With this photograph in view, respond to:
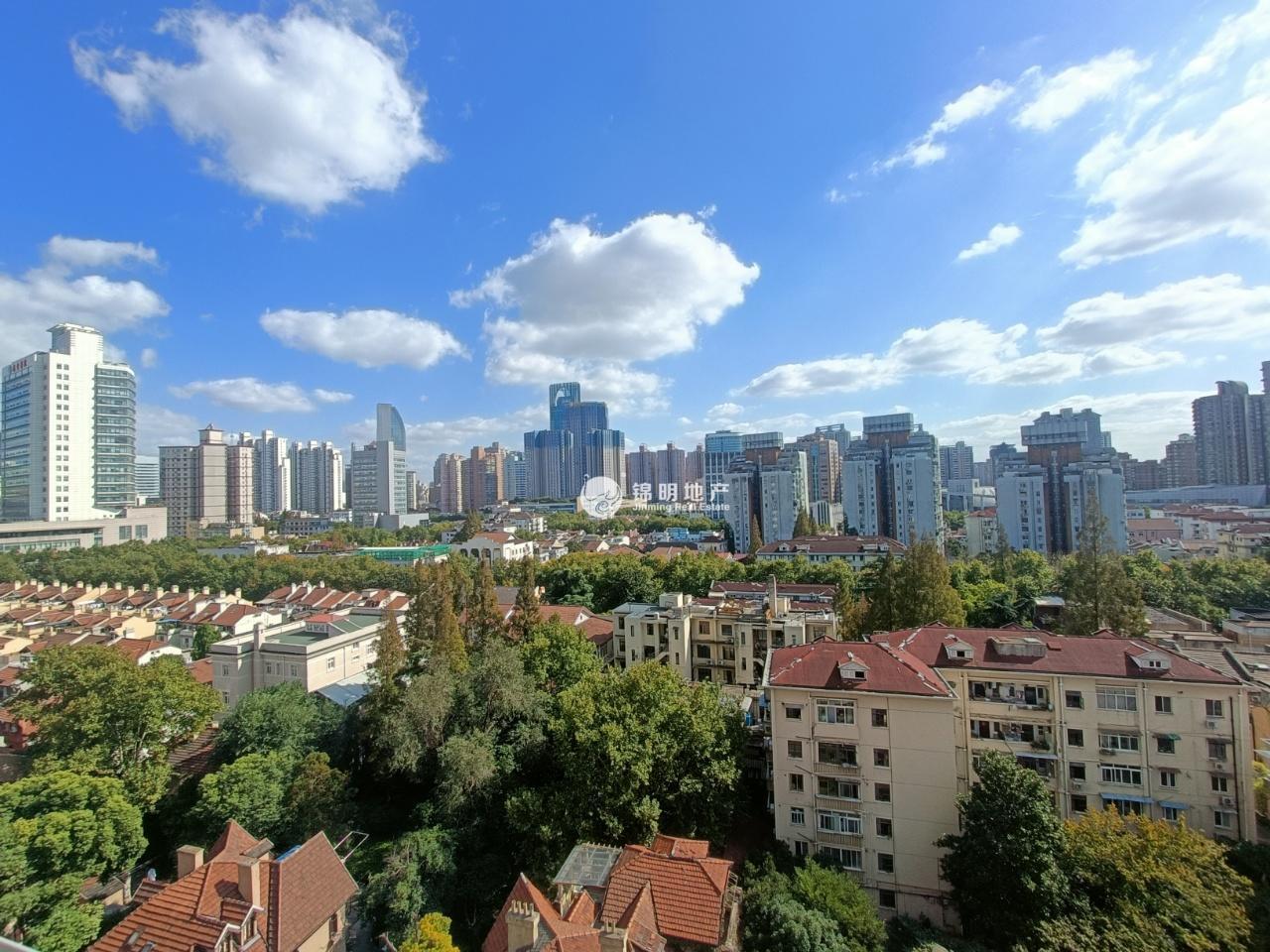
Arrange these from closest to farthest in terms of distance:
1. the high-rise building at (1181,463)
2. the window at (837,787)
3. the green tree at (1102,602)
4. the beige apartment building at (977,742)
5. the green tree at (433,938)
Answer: the green tree at (433,938) → the beige apartment building at (977,742) → the window at (837,787) → the green tree at (1102,602) → the high-rise building at (1181,463)

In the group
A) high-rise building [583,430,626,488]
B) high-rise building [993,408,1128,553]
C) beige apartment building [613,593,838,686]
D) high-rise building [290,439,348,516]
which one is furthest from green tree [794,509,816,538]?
high-rise building [290,439,348,516]

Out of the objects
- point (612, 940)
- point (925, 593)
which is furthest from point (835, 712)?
point (925, 593)

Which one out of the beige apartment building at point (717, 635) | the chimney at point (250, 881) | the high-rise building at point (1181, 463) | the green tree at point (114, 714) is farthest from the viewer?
the high-rise building at point (1181, 463)

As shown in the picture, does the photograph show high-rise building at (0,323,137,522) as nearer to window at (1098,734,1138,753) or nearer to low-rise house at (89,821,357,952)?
low-rise house at (89,821,357,952)

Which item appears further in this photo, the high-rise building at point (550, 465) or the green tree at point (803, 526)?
the high-rise building at point (550, 465)

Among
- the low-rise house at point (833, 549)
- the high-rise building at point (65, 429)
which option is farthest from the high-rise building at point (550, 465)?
the low-rise house at point (833, 549)

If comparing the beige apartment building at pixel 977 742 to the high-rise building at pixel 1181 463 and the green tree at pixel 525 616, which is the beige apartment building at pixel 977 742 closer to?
the green tree at pixel 525 616
